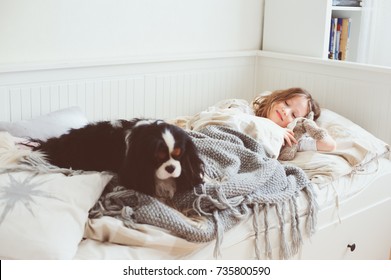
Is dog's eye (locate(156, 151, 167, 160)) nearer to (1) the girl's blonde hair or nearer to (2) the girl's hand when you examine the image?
(2) the girl's hand

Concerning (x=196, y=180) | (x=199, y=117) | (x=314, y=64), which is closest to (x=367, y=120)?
(x=314, y=64)

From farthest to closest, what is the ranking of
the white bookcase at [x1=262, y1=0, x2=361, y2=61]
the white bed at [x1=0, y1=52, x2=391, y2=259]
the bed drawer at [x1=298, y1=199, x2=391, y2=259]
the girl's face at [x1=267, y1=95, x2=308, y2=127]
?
the white bookcase at [x1=262, y1=0, x2=361, y2=61]
the girl's face at [x1=267, y1=95, x2=308, y2=127]
the bed drawer at [x1=298, y1=199, x2=391, y2=259]
the white bed at [x1=0, y1=52, x2=391, y2=259]

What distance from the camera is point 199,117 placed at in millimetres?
1984

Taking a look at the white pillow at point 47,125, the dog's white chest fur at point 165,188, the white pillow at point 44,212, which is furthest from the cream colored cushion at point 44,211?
the white pillow at point 47,125

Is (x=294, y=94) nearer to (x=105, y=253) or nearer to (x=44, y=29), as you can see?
(x=44, y=29)

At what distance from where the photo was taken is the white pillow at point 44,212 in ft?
3.82

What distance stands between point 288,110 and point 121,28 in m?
0.78

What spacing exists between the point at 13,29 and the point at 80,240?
101 cm

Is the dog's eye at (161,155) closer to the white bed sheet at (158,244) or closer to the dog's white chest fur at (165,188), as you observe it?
the dog's white chest fur at (165,188)

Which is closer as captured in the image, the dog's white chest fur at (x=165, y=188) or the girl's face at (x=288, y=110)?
the dog's white chest fur at (x=165, y=188)

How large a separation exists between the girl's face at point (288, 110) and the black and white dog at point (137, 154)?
2.35 feet

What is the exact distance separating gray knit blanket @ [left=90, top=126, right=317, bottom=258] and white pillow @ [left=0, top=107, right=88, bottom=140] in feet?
1.65

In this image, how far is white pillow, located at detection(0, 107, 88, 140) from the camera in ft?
5.96

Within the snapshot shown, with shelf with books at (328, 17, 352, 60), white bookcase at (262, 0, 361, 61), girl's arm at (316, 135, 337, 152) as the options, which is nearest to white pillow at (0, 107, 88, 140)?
girl's arm at (316, 135, 337, 152)
